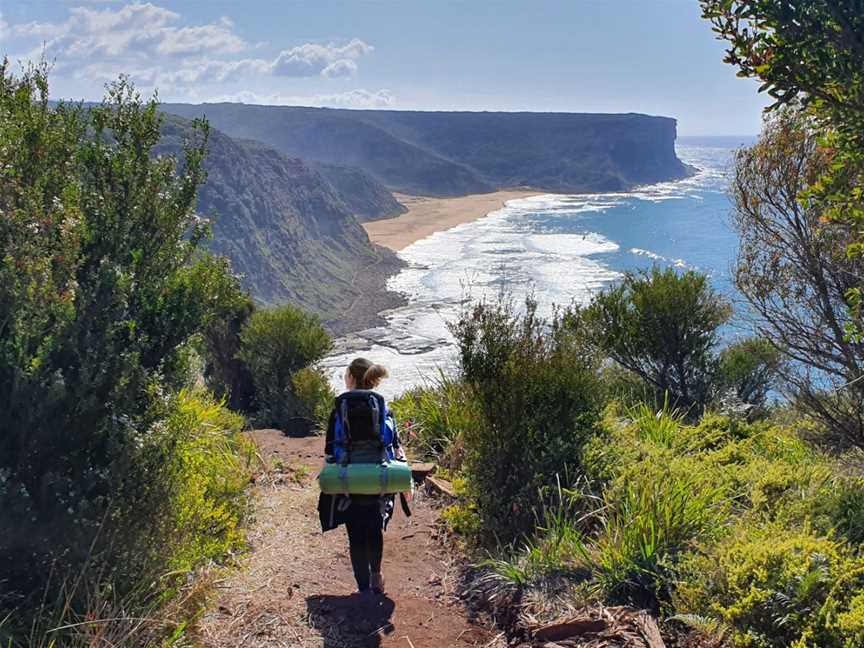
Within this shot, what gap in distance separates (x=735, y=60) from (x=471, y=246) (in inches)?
3206

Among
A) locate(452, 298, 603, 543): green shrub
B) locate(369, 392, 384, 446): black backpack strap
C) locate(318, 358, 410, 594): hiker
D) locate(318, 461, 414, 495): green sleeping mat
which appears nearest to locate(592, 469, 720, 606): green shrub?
locate(452, 298, 603, 543): green shrub

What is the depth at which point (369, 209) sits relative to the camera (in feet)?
373

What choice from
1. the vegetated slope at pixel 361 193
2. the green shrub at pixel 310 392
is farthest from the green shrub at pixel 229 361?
the vegetated slope at pixel 361 193

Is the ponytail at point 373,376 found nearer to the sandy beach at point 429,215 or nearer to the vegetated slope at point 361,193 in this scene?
the sandy beach at point 429,215

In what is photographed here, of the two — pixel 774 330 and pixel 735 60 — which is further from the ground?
pixel 735 60

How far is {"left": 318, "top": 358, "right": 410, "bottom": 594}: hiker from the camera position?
4559mm

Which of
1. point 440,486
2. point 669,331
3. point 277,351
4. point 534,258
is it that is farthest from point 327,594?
point 534,258

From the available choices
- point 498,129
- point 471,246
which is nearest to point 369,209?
point 471,246

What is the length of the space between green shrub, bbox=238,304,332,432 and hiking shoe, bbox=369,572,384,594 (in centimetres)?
1039

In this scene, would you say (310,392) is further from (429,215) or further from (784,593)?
(429,215)

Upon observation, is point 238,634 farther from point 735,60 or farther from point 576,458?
point 735,60

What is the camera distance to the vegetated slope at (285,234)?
66562 mm

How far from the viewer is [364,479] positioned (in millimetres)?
4441

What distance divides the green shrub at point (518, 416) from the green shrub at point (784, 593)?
185 centimetres
